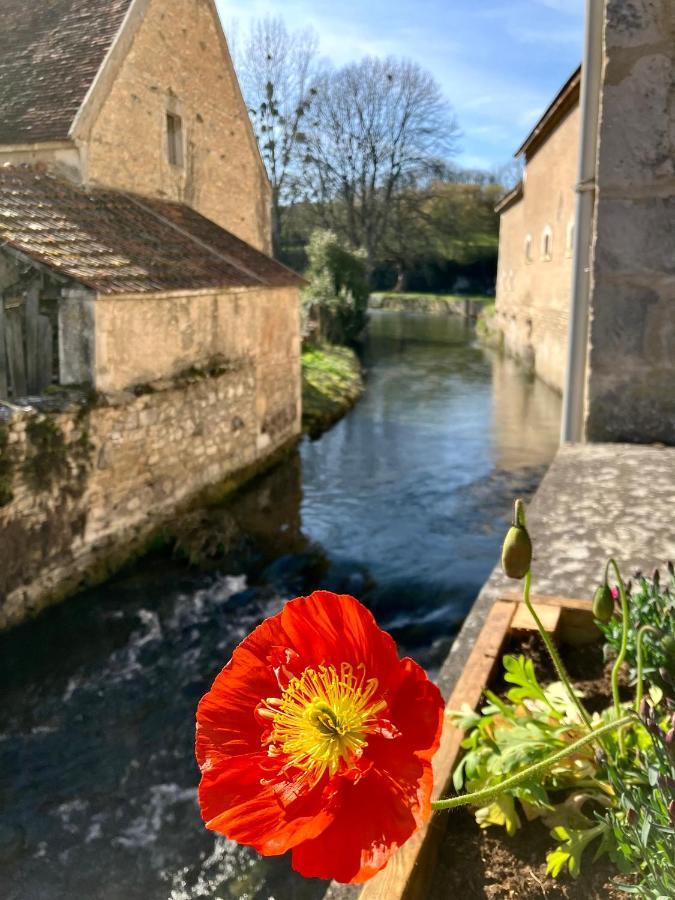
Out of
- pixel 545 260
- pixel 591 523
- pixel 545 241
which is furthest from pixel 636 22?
pixel 545 241

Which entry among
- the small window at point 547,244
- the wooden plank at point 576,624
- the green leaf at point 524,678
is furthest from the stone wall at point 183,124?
the green leaf at point 524,678

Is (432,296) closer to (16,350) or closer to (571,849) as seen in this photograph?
(16,350)

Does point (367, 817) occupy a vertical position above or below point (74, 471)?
above

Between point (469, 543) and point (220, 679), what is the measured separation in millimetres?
8493

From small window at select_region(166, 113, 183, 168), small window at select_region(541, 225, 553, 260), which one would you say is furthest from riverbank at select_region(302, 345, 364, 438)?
small window at select_region(541, 225, 553, 260)

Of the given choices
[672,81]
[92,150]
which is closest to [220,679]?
[672,81]

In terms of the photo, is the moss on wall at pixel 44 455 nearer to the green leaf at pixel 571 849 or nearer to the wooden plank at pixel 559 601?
the wooden plank at pixel 559 601

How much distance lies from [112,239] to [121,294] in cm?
157

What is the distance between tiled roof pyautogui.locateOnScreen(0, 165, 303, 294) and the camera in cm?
738

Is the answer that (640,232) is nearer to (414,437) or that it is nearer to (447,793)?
(447,793)

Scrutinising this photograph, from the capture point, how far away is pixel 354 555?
901 centimetres

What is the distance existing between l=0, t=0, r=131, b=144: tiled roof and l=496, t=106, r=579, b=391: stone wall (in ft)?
28.2

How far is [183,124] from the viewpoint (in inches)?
458

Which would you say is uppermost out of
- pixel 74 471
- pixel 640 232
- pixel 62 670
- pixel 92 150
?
pixel 92 150
